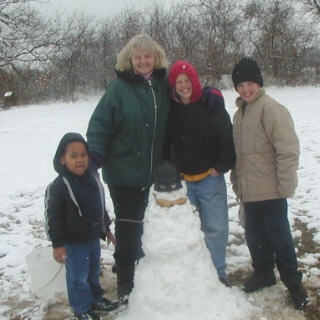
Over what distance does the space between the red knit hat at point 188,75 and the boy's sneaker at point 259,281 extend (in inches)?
54.6

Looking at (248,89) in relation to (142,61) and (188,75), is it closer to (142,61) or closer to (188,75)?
(188,75)

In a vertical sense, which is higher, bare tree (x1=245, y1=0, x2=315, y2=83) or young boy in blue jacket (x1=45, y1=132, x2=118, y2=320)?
bare tree (x1=245, y1=0, x2=315, y2=83)

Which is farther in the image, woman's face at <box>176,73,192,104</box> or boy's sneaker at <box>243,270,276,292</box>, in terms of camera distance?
boy's sneaker at <box>243,270,276,292</box>

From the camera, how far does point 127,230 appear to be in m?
3.37

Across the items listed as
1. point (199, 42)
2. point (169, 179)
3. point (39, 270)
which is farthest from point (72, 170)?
point (199, 42)

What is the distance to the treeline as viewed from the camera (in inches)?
846

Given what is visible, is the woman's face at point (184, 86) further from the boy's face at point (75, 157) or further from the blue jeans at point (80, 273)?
the blue jeans at point (80, 273)

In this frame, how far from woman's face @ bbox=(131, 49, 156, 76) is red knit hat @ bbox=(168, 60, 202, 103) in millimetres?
168

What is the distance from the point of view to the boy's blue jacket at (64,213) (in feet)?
9.55

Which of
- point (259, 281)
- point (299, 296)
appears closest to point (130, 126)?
point (259, 281)

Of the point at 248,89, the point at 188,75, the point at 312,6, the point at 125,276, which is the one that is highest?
the point at 312,6

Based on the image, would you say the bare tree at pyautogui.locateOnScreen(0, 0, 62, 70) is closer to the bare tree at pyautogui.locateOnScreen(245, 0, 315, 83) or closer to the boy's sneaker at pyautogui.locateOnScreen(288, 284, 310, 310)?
the bare tree at pyautogui.locateOnScreen(245, 0, 315, 83)

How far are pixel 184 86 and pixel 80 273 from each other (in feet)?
4.76

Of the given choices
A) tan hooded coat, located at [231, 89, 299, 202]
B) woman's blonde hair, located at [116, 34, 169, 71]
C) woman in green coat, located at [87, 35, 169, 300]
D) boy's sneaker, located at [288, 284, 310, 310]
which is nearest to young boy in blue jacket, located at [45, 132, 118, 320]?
woman in green coat, located at [87, 35, 169, 300]
